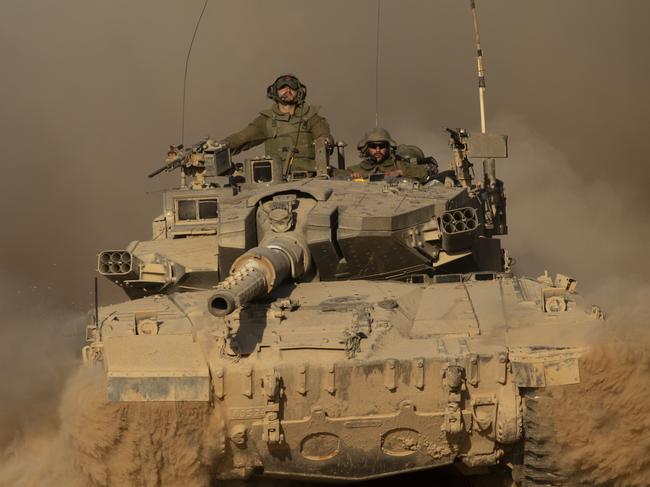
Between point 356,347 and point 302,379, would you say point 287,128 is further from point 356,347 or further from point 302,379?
point 302,379

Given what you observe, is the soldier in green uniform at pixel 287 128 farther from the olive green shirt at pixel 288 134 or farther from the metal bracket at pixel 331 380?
the metal bracket at pixel 331 380

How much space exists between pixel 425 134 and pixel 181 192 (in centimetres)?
1407

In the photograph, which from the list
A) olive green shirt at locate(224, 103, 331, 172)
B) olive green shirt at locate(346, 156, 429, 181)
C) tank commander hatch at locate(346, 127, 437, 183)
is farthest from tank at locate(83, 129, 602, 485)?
olive green shirt at locate(224, 103, 331, 172)

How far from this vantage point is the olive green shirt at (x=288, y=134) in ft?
69.2

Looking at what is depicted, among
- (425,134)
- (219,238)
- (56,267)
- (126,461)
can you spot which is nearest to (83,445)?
(126,461)

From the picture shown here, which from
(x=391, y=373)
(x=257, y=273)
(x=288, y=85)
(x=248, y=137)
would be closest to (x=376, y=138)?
(x=288, y=85)

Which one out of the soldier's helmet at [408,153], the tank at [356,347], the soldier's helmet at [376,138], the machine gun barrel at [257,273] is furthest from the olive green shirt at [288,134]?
the machine gun barrel at [257,273]

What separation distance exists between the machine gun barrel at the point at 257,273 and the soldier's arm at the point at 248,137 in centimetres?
456

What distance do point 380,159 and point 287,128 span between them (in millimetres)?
1433

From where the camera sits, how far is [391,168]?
68.1 ft

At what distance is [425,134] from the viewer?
3222cm

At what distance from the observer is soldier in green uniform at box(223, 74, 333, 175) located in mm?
21125

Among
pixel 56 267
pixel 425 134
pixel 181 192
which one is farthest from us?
pixel 425 134

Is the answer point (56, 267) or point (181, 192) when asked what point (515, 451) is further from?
point (56, 267)
